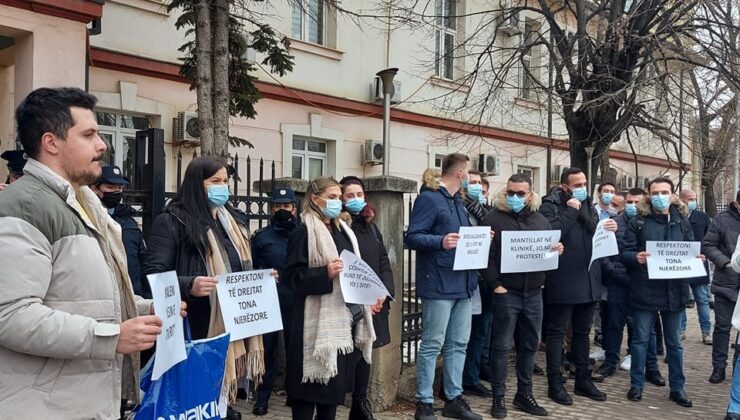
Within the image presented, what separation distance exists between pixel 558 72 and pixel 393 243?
5079 millimetres

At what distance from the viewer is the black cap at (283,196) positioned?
220 inches

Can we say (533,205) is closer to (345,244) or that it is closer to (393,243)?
(393,243)

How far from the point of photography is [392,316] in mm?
5844

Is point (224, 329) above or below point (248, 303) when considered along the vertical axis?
below

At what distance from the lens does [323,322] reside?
4.13 metres

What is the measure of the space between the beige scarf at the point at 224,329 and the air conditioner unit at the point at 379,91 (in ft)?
32.5

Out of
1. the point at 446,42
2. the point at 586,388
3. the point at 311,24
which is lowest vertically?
the point at 586,388

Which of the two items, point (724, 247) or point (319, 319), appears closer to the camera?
point (319, 319)

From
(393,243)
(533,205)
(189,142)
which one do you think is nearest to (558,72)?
(533,205)

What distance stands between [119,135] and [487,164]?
927cm

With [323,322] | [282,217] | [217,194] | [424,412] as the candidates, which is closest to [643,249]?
[424,412]

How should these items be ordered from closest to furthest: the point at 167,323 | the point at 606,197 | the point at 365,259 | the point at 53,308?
the point at 53,308 < the point at 167,323 < the point at 365,259 < the point at 606,197

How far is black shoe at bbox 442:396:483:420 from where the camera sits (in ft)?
17.6

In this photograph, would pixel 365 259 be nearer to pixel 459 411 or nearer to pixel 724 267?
pixel 459 411
